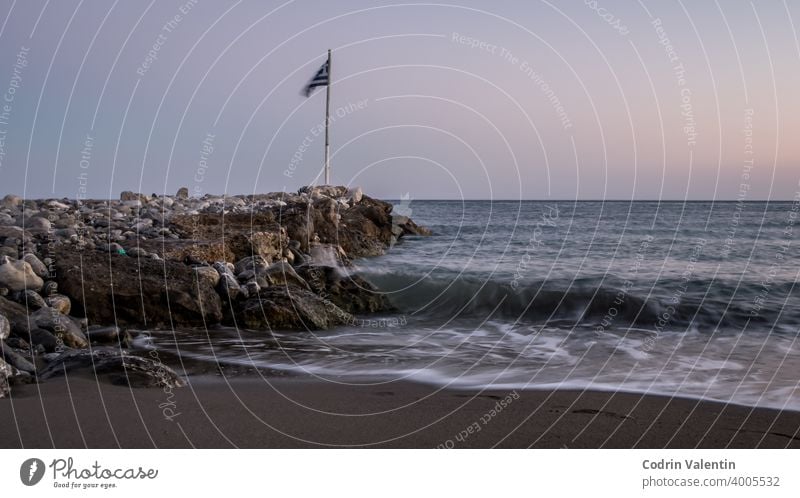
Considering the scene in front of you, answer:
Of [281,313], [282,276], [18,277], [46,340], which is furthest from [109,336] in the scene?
[282,276]

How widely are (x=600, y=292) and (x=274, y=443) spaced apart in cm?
997

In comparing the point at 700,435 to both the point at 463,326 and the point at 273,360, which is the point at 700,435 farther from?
the point at 463,326

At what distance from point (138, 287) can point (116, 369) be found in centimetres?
319

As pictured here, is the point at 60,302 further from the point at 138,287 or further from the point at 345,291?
the point at 345,291

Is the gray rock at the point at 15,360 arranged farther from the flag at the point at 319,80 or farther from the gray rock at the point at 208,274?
the flag at the point at 319,80

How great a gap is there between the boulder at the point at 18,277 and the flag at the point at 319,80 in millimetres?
14327

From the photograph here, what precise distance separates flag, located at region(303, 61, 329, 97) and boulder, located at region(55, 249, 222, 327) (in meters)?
13.4

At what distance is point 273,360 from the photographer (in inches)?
288

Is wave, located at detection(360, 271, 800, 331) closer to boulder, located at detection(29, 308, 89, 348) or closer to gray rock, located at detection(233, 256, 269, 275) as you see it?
gray rock, located at detection(233, 256, 269, 275)

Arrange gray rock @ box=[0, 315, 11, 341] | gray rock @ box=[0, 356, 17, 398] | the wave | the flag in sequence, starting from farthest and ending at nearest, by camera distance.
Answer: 1. the flag
2. the wave
3. gray rock @ box=[0, 315, 11, 341]
4. gray rock @ box=[0, 356, 17, 398]

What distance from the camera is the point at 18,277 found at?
26.2 feet

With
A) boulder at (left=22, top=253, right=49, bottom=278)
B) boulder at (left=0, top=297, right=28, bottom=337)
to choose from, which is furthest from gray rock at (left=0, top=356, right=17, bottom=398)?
boulder at (left=22, top=253, right=49, bottom=278)

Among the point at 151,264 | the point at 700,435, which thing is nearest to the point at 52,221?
the point at 151,264

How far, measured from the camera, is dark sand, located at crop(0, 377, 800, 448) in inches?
176
